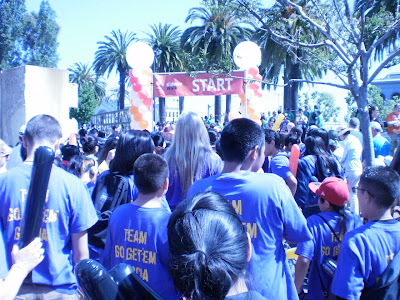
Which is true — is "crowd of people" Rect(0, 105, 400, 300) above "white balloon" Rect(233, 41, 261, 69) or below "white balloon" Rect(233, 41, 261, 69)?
below

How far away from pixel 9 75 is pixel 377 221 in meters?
8.59

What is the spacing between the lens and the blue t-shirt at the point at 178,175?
3391mm

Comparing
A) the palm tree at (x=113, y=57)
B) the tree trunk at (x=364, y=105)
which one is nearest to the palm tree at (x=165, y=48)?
the palm tree at (x=113, y=57)

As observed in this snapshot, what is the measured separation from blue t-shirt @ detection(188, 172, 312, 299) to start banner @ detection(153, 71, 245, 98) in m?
8.21

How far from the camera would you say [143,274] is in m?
2.34

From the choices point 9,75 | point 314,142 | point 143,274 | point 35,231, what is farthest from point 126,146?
point 9,75

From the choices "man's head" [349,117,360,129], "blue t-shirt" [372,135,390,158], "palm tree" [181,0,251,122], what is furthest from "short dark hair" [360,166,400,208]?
"palm tree" [181,0,251,122]

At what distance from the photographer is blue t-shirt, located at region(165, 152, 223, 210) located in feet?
11.1

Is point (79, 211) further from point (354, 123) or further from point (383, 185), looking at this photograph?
point (354, 123)

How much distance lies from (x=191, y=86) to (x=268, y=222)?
29.2 feet

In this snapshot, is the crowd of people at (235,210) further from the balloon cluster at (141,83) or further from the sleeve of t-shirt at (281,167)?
the balloon cluster at (141,83)

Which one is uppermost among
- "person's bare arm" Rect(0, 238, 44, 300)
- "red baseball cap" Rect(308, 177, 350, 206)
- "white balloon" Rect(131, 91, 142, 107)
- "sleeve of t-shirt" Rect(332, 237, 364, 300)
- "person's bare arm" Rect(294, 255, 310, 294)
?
"white balloon" Rect(131, 91, 142, 107)

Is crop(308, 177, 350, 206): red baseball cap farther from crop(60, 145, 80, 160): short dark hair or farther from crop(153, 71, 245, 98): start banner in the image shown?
crop(153, 71, 245, 98): start banner

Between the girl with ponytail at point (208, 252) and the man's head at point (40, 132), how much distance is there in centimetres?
151
